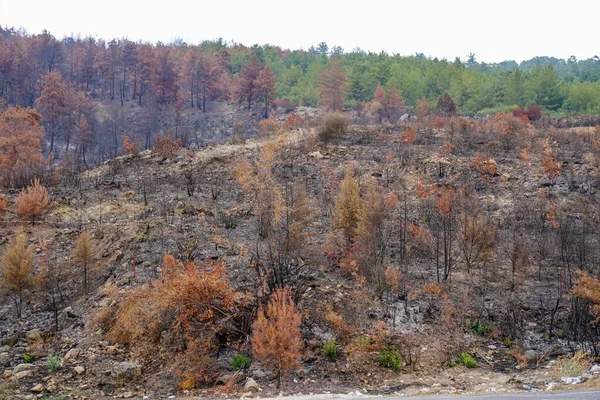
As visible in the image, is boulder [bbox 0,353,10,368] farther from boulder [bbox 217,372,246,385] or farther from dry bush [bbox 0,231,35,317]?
boulder [bbox 217,372,246,385]

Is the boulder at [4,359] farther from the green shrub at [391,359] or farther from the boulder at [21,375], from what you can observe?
the green shrub at [391,359]

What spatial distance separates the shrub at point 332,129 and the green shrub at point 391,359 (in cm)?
1938

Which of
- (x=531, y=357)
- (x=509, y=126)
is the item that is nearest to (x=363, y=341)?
(x=531, y=357)

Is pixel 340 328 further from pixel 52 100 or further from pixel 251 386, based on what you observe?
pixel 52 100

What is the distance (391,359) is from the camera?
10445 mm

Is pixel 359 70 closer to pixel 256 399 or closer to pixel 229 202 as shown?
pixel 229 202

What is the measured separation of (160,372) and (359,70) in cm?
5265

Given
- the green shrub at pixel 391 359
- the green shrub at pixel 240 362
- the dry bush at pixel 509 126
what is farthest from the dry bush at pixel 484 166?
the green shrub at pixel 240 362

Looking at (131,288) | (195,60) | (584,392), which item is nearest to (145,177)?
(131,288)

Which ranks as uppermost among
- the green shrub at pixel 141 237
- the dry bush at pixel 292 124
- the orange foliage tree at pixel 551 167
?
the dry bush at pixel 292 124

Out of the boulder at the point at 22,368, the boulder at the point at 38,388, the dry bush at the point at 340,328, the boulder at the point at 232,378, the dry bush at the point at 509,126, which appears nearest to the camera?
the boulder at the point at 38,388

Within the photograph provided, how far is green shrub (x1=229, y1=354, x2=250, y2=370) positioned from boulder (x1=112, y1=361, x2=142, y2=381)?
7.14ft

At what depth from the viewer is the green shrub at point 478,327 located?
465 inches

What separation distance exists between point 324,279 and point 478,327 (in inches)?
182
